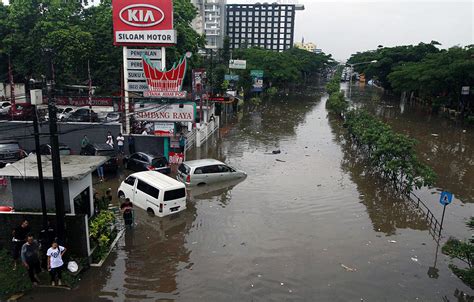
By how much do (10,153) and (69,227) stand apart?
12.2 meters

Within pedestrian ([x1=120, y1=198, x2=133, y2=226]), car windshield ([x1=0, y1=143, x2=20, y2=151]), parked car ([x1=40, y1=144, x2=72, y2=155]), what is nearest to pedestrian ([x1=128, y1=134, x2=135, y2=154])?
parked car ([x1=40, y1=144, x2=72, y2=155])

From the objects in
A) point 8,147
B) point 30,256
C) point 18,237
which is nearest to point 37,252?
point 30,256

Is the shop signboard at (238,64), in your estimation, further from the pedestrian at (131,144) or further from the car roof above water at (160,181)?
the car roof above water at (160,181)

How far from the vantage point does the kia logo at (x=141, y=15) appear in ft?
78.5

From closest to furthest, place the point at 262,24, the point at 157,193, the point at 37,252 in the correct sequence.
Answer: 1. the point at 37,252
2. the point at 157,193
3. the point at 262,24

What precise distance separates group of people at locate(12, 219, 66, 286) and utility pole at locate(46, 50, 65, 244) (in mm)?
344

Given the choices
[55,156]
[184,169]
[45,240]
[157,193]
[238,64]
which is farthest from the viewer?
[238,64]

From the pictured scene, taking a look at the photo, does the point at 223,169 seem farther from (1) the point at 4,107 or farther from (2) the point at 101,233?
(1) the point at 4,107

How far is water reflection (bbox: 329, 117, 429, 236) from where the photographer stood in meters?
16.0

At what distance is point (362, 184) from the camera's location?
832 inches

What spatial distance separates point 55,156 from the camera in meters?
10.8

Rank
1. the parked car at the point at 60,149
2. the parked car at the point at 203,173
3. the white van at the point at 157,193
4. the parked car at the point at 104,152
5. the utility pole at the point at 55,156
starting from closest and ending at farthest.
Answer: the utility pole at the point at 55,156 → the white van at the point at 157,193 → the parked car at the point at 203,173 → the parked car at the point at 104,152 → the parked car at the point at 60,149

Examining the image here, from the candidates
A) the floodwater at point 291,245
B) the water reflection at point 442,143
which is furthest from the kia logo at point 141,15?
the water reflection at point 442,143

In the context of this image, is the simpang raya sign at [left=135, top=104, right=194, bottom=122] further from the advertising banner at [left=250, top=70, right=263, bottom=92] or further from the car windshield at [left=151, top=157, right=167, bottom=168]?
the advertising banner at [left=250, top=70, right=263, bottom=92]
